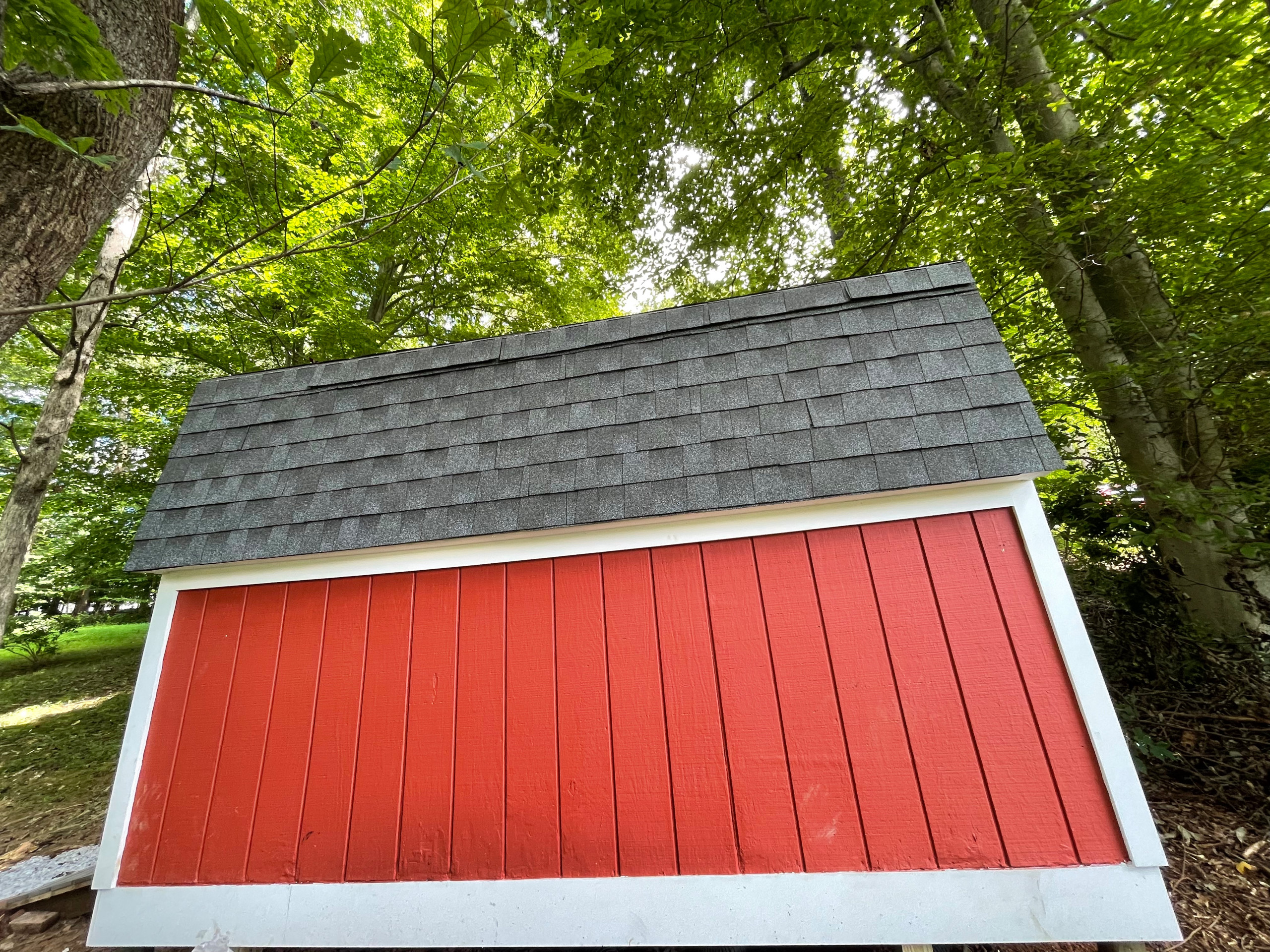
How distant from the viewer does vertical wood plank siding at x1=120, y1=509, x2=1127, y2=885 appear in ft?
6.64

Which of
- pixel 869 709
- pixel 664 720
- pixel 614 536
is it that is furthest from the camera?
pixel 614 536

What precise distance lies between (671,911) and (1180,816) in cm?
294

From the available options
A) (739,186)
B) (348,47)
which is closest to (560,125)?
(739,186)

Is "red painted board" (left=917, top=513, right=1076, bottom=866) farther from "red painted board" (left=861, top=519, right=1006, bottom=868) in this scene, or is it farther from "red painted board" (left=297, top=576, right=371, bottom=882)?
"red painted board" (left=297, top=576, right=371, bottom=882)

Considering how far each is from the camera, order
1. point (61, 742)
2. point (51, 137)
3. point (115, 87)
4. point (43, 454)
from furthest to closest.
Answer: point (61, 742) < point (43, 454) < point (115, 87) < point (51, 137)

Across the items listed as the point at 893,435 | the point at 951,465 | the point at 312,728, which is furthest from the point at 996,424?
the point at 312,728

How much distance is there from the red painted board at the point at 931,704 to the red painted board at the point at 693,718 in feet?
2.60

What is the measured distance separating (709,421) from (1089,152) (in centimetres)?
349

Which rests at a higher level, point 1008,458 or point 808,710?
point 1008,458

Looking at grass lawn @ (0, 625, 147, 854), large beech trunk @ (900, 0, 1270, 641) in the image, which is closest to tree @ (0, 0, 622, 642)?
grass lawn @ (0, 625, 147, 854)

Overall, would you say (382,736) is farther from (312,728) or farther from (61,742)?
(61,742)

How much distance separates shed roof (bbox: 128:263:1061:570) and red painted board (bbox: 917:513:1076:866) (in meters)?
0.38

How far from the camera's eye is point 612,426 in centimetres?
267

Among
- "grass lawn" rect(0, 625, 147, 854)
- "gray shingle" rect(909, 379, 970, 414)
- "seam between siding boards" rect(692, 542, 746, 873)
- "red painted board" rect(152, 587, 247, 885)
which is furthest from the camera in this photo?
"grass lawn" rect(0, 625, 147, 854)
